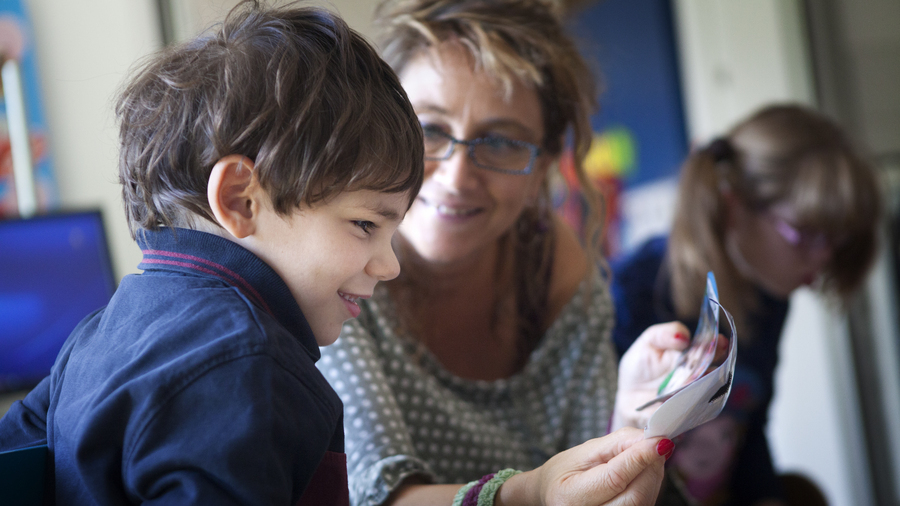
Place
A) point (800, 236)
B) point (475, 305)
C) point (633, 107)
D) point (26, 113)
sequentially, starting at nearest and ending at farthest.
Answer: point (475, 305), point (26, 113), point (800, 236), point (633, 107)

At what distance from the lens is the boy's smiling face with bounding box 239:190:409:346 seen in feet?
1.78

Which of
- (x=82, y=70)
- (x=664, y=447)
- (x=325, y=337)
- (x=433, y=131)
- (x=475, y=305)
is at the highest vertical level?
(x=82, y=70)

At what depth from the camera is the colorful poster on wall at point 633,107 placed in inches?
107

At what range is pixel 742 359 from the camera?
1525mm

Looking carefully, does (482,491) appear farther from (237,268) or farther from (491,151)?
(491,151)

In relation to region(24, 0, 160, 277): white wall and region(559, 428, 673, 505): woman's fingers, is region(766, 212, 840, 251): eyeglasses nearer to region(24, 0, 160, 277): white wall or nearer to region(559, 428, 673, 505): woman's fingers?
region(559, 428, 673, 505): woman's fingers

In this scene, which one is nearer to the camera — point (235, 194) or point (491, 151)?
point (235, 194)

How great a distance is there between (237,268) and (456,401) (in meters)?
0.53

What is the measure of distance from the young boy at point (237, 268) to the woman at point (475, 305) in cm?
28

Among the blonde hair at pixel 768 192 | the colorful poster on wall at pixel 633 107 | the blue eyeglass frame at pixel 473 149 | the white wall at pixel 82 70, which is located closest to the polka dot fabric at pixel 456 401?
the blue eyeglass frame at pixel 473 149

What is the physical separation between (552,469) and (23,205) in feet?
4.05

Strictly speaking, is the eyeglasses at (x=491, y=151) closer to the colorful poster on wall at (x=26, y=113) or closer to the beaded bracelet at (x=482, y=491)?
the beaded bracelet at (x=482, y=491)

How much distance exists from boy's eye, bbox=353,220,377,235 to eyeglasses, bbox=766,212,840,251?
1.24 m

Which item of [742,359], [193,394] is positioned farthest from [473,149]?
[742,359]
